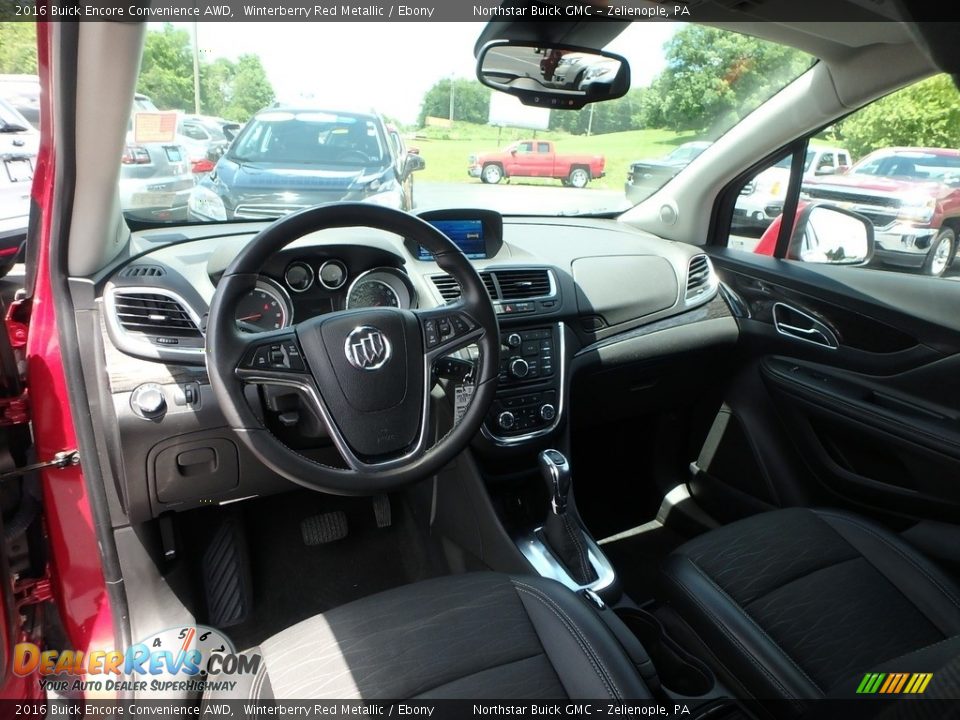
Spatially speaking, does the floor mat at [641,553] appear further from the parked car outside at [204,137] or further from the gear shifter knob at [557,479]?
the parked car outside at [204,137]

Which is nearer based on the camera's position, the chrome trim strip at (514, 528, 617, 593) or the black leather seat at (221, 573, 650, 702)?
the black leather seat at (221, 573, 650, 702)

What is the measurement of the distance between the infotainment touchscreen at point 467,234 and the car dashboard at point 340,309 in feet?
0.11

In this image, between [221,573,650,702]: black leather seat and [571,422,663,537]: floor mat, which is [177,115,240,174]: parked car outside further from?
[571,422,663,537]: floor mat

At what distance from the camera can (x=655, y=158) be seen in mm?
2994

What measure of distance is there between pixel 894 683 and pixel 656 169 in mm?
2517

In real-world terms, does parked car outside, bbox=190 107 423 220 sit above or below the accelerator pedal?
above

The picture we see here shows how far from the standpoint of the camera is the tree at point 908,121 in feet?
7.04

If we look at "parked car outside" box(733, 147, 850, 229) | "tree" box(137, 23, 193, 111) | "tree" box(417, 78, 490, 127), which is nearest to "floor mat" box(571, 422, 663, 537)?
"parked car outside" box(733, 147, 850, 229)

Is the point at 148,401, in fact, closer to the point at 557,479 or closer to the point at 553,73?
the point at 557,479

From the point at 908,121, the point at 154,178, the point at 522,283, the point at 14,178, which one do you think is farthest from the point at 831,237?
the point at 14,178

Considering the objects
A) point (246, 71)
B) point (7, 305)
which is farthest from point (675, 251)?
point (7, 305)

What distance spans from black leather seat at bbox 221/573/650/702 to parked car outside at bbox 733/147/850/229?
2.01 m

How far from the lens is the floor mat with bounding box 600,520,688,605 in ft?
8.81

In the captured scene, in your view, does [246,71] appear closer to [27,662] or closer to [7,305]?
[7,305]
